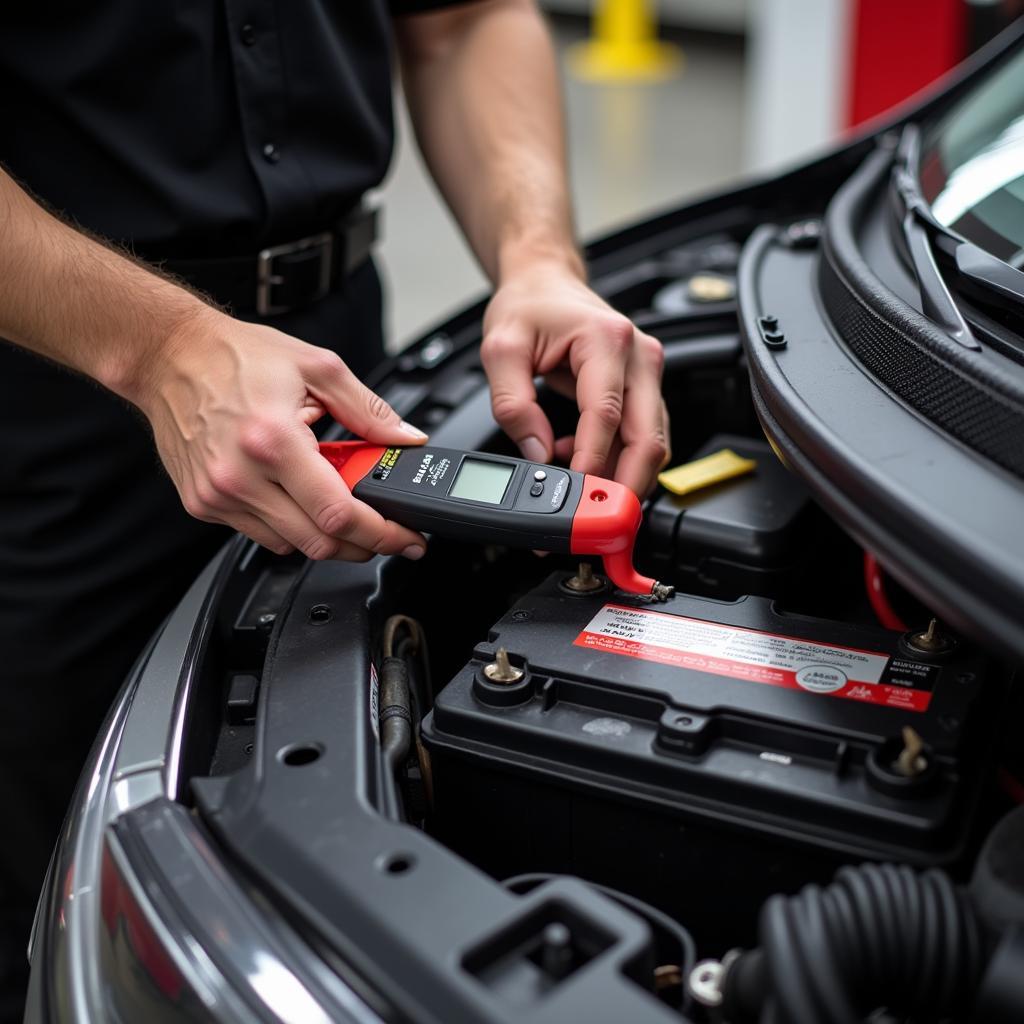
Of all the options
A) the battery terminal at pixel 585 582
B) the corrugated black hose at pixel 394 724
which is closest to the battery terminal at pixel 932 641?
the battery terminal at pixel 585 582

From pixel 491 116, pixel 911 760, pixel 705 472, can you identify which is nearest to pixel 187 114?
pixel 491 116

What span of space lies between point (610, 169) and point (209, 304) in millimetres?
3888

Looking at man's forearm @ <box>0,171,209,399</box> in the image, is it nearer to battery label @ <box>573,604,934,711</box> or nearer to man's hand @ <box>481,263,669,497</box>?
man's hand @ <box>481,263,669,497</box>

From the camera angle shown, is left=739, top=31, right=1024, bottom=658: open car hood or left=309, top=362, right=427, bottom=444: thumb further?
left=309, top=362, right=427, bottom=444: thumb

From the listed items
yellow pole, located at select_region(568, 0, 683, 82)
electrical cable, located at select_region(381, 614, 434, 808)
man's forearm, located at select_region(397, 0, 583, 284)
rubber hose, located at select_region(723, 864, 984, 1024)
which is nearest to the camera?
rubber hose, located at select_region(723, 864, 984, 1024)

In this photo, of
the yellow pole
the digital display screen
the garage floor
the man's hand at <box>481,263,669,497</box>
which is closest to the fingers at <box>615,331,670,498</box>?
the man's hand at <box>481,263,669,497</box>

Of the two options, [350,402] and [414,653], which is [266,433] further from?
[414,653]

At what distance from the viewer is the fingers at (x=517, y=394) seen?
0.97m

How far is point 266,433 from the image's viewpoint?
806 millimetres

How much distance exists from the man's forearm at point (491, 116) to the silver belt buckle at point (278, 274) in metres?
0.18

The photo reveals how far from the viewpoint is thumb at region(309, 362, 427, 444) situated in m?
0.87

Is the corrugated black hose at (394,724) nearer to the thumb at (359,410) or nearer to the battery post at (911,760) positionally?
the thumb at (359,410)

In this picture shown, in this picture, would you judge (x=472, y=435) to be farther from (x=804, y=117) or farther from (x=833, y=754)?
(x=804, y=117)

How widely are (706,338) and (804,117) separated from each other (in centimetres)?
298
